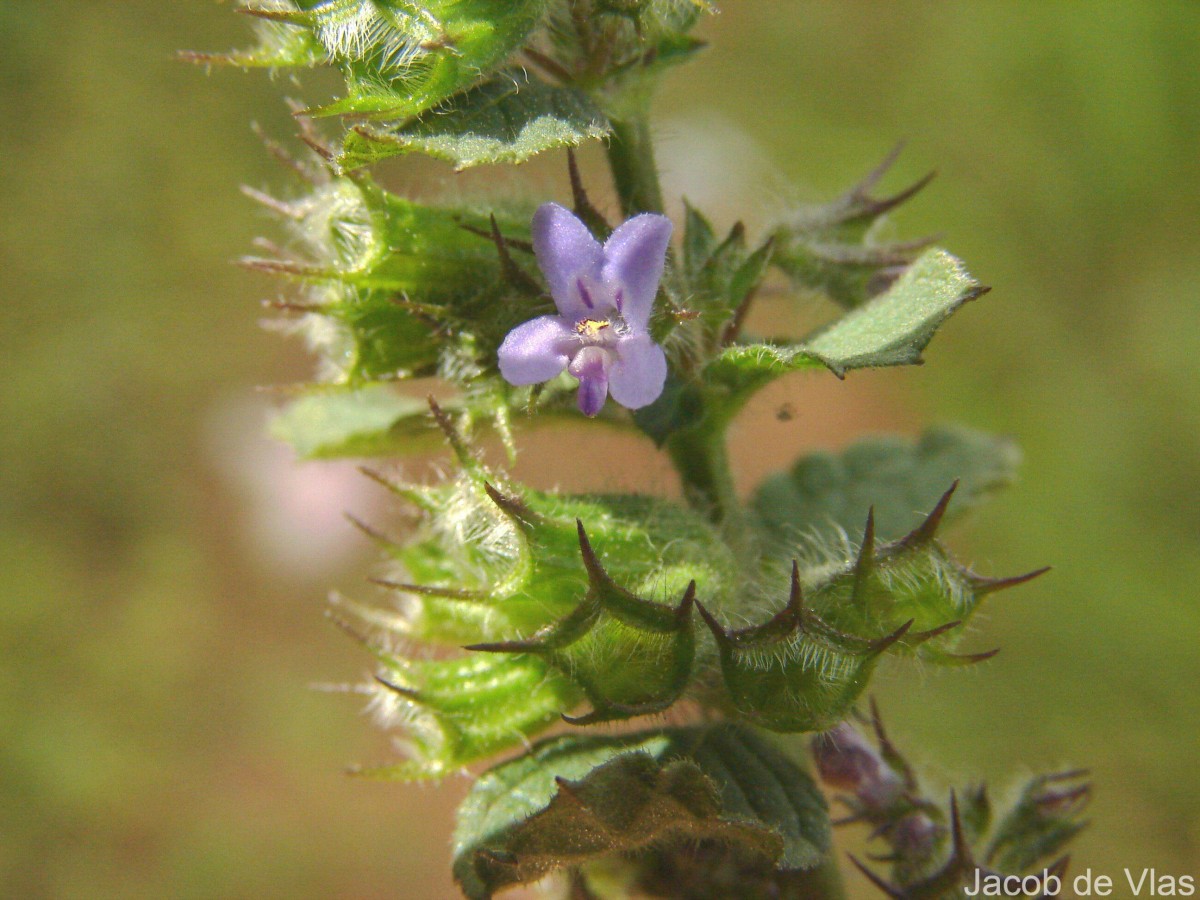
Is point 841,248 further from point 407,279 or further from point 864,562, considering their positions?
point 407,279

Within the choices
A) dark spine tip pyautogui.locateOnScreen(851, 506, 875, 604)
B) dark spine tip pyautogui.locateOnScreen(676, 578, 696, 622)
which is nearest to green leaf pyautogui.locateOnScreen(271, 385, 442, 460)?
dark spine tip pyautogui.locateOnScreen(676, 578, 696, 622)

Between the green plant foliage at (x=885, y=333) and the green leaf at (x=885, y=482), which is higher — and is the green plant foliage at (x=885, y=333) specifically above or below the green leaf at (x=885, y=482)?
below

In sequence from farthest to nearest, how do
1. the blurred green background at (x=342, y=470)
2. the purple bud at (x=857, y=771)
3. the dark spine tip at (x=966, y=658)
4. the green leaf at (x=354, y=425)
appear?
the blurred green background at (x=342, y=470), the green leaf at (x=354, y=425), the purple bud at (x=857, y=771), the dark spine tip at (x=966, y=658)

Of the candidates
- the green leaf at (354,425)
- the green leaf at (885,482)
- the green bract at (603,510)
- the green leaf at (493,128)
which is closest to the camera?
the green leaf at (493,128)

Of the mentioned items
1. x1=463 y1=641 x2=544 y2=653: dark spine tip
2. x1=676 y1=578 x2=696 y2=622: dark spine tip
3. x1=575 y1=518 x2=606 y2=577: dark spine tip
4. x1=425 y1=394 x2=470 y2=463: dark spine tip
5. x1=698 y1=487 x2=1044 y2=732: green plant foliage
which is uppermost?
x1=425 y1=394 x2=470 y2=463: dark spine tip

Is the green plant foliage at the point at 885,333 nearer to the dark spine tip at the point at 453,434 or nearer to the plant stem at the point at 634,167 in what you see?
the plant stem at the point at 634,167

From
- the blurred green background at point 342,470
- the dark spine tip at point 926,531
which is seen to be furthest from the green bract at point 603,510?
the blurred green background at point 342,470

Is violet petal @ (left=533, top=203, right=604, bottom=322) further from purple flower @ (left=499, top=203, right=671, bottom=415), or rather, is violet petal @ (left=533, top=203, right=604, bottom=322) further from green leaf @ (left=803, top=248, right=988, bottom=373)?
green leaf @ (left=803, top=248, right=988, bottom=373)

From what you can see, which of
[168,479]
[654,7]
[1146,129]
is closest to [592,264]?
[654,7]
